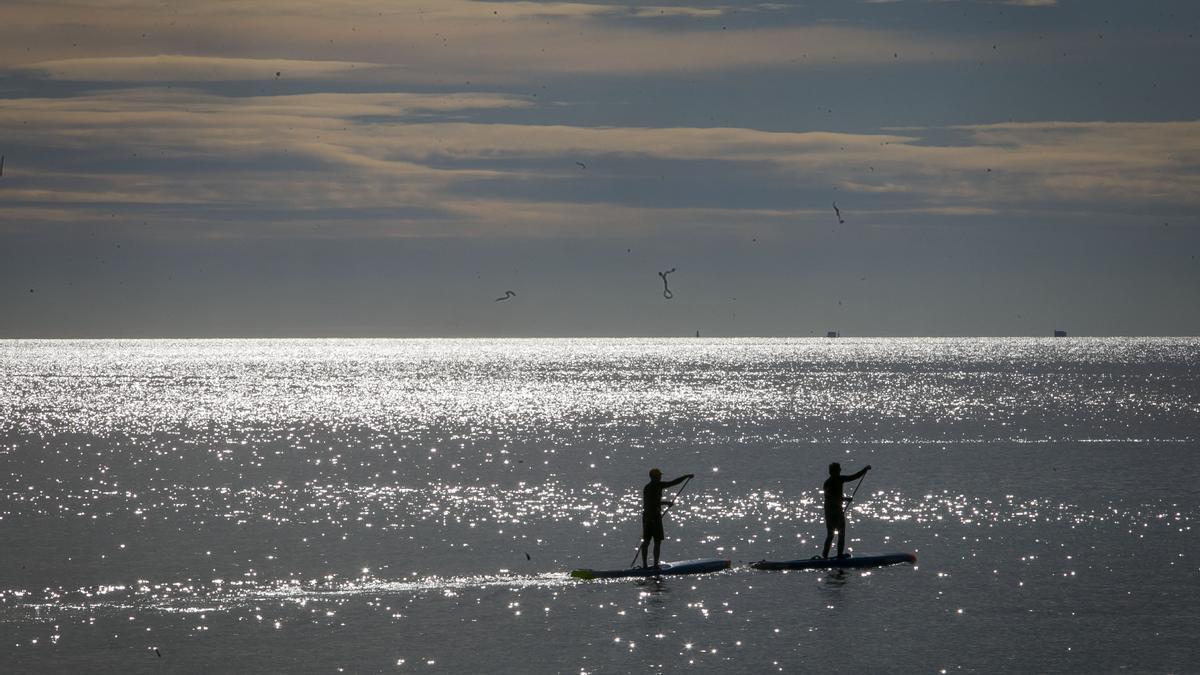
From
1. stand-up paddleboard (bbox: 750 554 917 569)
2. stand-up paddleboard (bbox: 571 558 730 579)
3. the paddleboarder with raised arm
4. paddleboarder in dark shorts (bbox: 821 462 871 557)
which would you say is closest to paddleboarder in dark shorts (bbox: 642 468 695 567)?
the paddleboarder with raised arm

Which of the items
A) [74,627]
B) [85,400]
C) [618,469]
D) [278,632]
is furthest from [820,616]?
[85,400]

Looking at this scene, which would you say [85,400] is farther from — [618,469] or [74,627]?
[74,627]

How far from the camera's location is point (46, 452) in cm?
8075

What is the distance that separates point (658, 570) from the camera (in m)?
34.5

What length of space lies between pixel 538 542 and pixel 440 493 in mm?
16726

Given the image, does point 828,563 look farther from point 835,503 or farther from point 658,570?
point 658,570

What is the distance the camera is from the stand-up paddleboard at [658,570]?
113ft

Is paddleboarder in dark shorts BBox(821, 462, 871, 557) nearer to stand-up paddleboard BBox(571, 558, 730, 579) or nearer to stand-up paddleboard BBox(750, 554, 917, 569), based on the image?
stand-up paddleboard BBox(750, 554, 917, 569)

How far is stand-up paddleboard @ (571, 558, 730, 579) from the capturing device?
3456 cm

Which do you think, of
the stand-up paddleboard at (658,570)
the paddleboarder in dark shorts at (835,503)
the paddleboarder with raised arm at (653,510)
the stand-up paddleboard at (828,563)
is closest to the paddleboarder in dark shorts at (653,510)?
the paddleboarder with raised arm at (653,510)

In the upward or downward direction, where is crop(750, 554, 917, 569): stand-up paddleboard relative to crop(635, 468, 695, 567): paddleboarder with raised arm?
downward

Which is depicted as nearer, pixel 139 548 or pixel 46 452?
pixel 139 548

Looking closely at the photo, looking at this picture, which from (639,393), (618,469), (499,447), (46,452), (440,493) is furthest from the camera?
(639,393)

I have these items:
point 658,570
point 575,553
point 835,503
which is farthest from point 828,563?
point 575,553
